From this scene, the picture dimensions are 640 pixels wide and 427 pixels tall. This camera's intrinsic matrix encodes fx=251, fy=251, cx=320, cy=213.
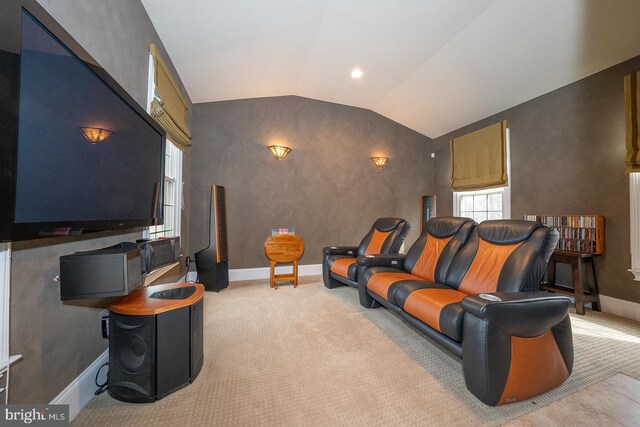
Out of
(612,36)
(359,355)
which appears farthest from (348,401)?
(612,36)

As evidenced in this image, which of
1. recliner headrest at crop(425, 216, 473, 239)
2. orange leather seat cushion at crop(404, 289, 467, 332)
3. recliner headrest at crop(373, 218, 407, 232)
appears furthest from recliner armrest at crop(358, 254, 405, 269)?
orange leather seat cushion at crop(404, 289, 467, 332)

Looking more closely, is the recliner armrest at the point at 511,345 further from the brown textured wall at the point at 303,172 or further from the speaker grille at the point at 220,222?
the brown textured wall at the point at 303,172

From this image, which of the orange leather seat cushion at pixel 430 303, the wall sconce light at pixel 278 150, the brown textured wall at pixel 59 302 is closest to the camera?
the brown textured wall at pixel 59 302

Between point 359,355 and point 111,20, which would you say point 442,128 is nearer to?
point 359,355

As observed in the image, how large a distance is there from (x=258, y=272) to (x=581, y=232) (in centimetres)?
424

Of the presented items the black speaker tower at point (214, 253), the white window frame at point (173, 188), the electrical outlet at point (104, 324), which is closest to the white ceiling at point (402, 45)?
the white window frame at point (173, 188)

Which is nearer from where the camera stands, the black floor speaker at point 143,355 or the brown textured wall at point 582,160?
the black floor speaker at point 143,355

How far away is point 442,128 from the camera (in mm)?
4754

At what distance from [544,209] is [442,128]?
7.25ft

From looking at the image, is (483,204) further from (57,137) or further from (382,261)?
(57,137)

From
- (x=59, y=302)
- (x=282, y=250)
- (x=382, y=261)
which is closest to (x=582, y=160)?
(x=382, y=261)

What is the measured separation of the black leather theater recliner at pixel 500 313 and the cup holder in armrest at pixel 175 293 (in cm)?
156

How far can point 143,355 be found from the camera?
137 centimetres

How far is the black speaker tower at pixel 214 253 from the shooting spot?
3344 mm
